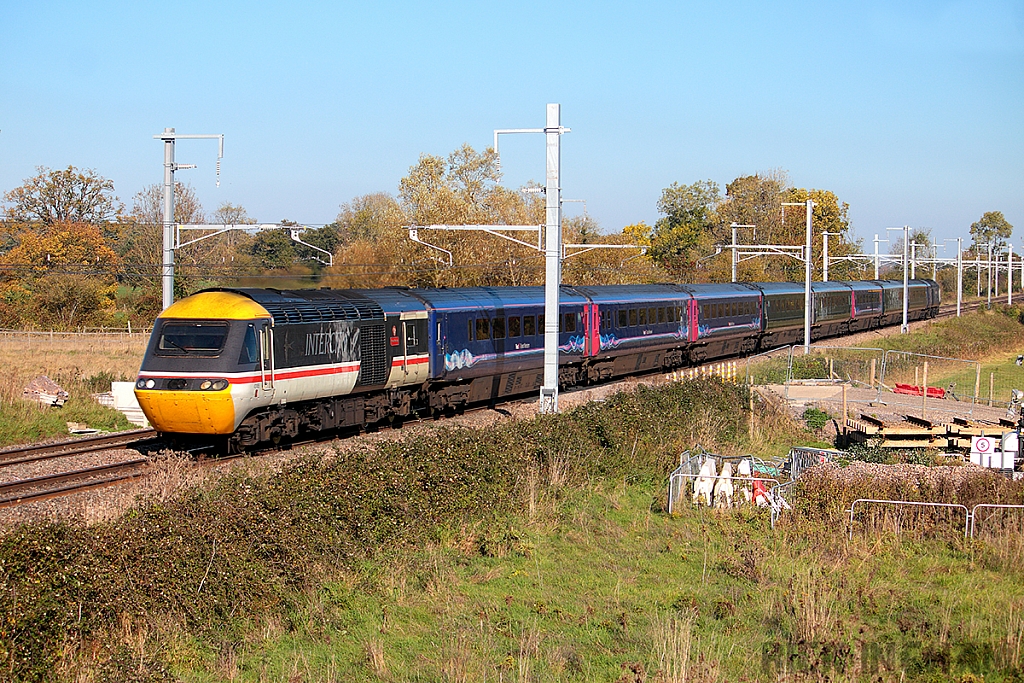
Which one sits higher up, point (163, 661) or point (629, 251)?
point (629, 251)

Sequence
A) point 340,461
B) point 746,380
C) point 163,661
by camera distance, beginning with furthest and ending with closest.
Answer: point 746,380 < point 340,461 < point 163,661

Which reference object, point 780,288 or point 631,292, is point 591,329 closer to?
point 631,292

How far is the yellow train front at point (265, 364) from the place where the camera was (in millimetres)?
18031

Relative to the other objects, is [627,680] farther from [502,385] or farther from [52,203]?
[52,203]

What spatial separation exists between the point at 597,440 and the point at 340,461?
20.4 feet

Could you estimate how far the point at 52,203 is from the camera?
63188 millimetres

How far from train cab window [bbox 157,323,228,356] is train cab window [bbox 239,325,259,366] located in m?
0.36

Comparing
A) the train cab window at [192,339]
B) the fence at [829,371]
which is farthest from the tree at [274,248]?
the train cab window at [192,339]

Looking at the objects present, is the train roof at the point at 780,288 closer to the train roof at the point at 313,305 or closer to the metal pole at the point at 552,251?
the metal pole at the point at 552,251

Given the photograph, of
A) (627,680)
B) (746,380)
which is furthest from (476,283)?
(627,680)

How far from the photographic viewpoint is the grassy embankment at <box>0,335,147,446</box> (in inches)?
865

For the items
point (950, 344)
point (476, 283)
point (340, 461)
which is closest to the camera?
point (340, 461)

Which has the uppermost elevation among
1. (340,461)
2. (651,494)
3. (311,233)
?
(311,233)

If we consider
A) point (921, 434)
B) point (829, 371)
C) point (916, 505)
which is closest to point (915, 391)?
point (829, 371)
